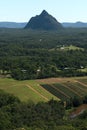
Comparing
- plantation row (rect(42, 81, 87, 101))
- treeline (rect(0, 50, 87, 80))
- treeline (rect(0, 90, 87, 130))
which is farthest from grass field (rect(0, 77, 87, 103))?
treeline (rect(0, 90, 87, 130))

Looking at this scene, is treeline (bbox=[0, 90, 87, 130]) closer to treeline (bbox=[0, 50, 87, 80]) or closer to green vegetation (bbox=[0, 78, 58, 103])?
green vegetation (bbox=[0, 78, 58, 103])

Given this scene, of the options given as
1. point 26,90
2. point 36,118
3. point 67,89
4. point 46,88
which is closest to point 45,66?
point 46,88

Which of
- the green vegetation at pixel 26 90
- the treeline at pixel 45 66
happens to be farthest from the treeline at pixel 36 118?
the treeline at pixel 45 66

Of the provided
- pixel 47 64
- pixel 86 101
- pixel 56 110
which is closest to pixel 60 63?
pixel 47 64

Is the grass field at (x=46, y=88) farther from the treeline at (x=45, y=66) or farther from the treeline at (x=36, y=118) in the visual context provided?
the treeline at (x=36, y=118)

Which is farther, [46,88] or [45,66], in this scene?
[45,66]

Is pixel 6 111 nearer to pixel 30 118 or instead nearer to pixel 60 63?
pixel 30 118

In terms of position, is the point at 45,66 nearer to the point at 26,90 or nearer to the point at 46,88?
the point at 46,88

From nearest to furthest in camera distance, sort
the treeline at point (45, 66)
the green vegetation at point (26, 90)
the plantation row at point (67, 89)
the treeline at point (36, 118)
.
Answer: the treeline at point (36, 118) → the green vegetation at point (26, 90) → the plantation row at point (67, 89) → the treeline at point (45, 66)
